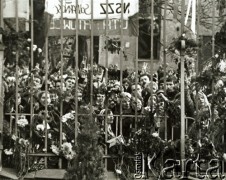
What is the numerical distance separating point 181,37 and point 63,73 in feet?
4.53

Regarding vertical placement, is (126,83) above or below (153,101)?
above

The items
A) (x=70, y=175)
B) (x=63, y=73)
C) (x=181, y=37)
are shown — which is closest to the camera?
(x=70, y=175)

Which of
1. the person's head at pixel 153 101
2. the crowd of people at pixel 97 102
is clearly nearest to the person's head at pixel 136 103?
the crowd of people at pixel 97 102

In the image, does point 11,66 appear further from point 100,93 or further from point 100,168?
point 100,168

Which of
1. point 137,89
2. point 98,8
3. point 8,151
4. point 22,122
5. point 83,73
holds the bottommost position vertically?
point 8,151

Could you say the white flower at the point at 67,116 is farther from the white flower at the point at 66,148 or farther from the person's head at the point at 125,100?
the person's head at the point at 125,100

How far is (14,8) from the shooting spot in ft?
20.4

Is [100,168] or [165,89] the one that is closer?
[100,168]

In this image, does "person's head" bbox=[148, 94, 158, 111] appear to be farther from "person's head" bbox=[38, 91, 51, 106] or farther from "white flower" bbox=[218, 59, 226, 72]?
"person's head" bbox=[38, 91, 51, 106]

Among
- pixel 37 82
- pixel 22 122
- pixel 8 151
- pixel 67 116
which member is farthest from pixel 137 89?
pixel 8 151

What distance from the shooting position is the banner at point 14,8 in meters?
6.21

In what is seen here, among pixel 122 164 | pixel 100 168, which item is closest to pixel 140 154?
pixel 122 164

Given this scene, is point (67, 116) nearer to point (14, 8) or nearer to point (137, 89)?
point (137, 89)

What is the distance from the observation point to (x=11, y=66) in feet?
20.4
